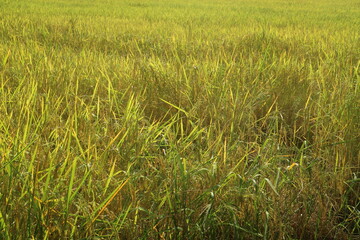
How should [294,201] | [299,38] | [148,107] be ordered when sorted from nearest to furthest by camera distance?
[294,201] → [148,107] → [299,38]

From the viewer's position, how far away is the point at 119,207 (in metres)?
0.93

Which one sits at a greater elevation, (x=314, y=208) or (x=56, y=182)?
(x=56, y=182)

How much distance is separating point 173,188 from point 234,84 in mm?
1051

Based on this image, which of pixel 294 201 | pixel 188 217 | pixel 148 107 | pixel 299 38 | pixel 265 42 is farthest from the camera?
pixel 299 38

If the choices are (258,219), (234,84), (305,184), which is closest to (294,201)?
(305,184)

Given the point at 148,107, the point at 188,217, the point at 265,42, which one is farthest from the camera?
the point at 265,42

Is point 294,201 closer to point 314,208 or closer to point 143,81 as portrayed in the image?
point 314,208

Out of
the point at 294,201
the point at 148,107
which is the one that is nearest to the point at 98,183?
the point at 294,201

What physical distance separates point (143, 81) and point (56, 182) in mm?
1138

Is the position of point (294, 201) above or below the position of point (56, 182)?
below

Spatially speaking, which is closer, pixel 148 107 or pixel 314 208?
pixel 314 208

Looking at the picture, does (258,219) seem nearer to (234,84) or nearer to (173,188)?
(173,188)

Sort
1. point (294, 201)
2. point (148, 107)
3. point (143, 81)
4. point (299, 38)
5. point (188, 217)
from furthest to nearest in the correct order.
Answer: point (299, 38) < point (143, 81) < point (148, 107) < point (294, 201) < point (188, 217)

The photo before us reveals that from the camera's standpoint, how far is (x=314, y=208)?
108cm
